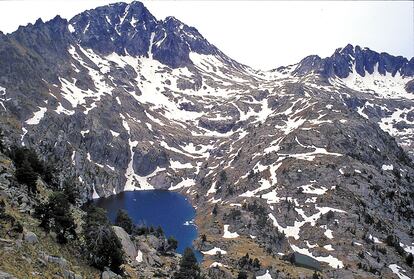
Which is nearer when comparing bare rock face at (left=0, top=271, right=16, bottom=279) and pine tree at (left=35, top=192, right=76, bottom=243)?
bare rock face at (left=0, top=271, right=16, bottom=279)

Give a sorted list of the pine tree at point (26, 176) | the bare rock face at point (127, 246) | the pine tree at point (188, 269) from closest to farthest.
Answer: the pine tree at point (26, 176) → the bare rock face at point (127, 246) → the pine tree at point (188, 269)

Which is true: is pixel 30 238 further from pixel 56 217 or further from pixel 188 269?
pixel 188 269

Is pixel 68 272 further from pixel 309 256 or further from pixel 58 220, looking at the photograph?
pixel 309 256

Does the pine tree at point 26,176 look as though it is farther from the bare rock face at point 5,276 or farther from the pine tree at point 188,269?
the pine tree at point 188,269

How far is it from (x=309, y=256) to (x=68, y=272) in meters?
110

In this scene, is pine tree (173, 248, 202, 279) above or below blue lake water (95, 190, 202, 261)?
below

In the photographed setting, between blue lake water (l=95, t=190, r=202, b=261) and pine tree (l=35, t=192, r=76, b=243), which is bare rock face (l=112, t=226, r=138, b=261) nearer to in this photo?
pine tree (l=35, t=192, r=76, b=243)

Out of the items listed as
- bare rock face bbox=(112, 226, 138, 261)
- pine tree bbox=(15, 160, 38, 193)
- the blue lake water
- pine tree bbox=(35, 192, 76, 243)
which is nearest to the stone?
pine tree bbox=(35, 192, 76, 243)

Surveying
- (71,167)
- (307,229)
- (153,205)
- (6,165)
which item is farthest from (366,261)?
(71,167)

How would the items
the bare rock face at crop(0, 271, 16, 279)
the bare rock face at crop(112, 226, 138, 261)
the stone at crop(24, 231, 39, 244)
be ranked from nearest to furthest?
the bare rock face at crop(0, 271, 16, 279)
the stone at crop(24, 231, 39, 244)
the bare rock face at crop(112, 226, 138, 261)

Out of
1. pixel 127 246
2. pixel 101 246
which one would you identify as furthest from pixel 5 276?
pixel 127 246

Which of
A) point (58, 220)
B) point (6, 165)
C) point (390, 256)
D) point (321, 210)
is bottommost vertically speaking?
point (58, 220)

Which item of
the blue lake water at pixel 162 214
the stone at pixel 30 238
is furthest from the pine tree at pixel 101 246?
the blue lake water at pixel 162 214

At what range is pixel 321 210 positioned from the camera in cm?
15162
